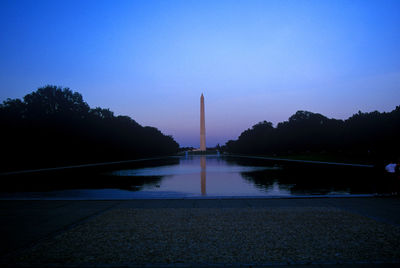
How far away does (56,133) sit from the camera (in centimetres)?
4478

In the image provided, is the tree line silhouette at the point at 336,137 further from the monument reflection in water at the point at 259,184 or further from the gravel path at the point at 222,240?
the gravel path at the point at 222,240

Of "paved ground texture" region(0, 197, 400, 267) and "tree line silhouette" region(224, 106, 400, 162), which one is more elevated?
"tree line silhouette" region(224, 106, 400, 162)

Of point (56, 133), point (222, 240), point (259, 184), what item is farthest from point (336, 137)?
point (222, 240)

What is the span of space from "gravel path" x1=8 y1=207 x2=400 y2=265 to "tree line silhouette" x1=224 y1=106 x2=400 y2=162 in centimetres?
3055

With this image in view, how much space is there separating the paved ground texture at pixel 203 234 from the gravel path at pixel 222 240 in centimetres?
2

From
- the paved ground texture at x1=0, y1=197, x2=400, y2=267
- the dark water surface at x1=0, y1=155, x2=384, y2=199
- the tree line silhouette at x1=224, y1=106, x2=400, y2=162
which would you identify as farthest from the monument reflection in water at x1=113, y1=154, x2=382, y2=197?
the tree line silhouette at x1=224, y1=106, x2=400, y2=162

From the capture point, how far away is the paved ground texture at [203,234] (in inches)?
195

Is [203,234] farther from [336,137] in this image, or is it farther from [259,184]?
[336,137]

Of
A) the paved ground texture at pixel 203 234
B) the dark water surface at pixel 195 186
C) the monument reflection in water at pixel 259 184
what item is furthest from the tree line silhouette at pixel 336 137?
the paved ground texture at pixel 203 234

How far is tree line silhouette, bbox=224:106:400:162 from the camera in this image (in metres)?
42.0

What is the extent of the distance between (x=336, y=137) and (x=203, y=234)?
58240 millimetres

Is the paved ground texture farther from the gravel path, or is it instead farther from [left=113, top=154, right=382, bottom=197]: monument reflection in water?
[left=113, top=154, right=382, bottom=197]: monument reflection in water

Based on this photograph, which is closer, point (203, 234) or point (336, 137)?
point (203, 234)

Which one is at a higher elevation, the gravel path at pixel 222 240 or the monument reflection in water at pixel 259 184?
the gravel path at pixel 222 240
